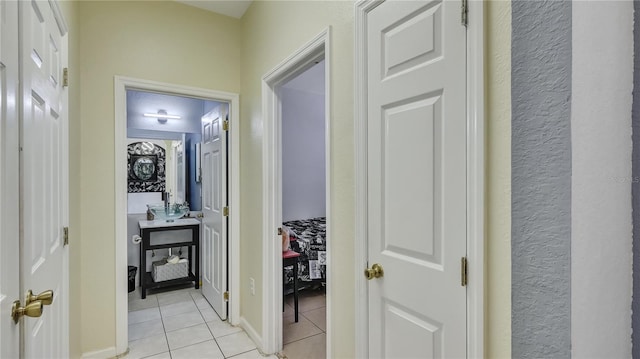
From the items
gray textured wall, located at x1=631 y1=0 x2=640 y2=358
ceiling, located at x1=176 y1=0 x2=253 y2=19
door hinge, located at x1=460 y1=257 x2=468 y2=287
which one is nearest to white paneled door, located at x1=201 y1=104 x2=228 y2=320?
ceiling, located at x1=176 y1=0 x2=253 y2=19

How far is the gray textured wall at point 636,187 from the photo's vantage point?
1.36 feet

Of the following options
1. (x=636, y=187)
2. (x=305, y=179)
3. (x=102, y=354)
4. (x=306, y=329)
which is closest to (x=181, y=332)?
(x=102, y=354)

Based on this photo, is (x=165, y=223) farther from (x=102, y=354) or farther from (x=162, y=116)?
(x=102, y=354)

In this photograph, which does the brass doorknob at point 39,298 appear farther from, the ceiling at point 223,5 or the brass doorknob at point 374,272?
the ceiling at point 223,5

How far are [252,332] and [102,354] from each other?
1.04 meters

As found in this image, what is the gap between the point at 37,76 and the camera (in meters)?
1.10

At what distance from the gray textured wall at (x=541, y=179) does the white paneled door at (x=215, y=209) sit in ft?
8.26

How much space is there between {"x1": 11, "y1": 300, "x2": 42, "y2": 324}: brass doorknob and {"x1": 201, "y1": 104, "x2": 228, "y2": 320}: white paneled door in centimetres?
189

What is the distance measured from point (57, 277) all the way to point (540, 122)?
191 cm

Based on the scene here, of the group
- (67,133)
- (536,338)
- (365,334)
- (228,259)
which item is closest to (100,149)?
(67,133)

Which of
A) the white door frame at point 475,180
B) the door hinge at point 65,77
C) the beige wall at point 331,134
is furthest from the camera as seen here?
the door hinge at point 65,77

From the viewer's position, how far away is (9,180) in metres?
0.83

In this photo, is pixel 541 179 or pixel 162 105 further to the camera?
pixel 162 105

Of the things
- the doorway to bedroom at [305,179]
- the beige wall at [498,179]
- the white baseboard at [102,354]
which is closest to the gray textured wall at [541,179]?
the beige wall at [498,179]
